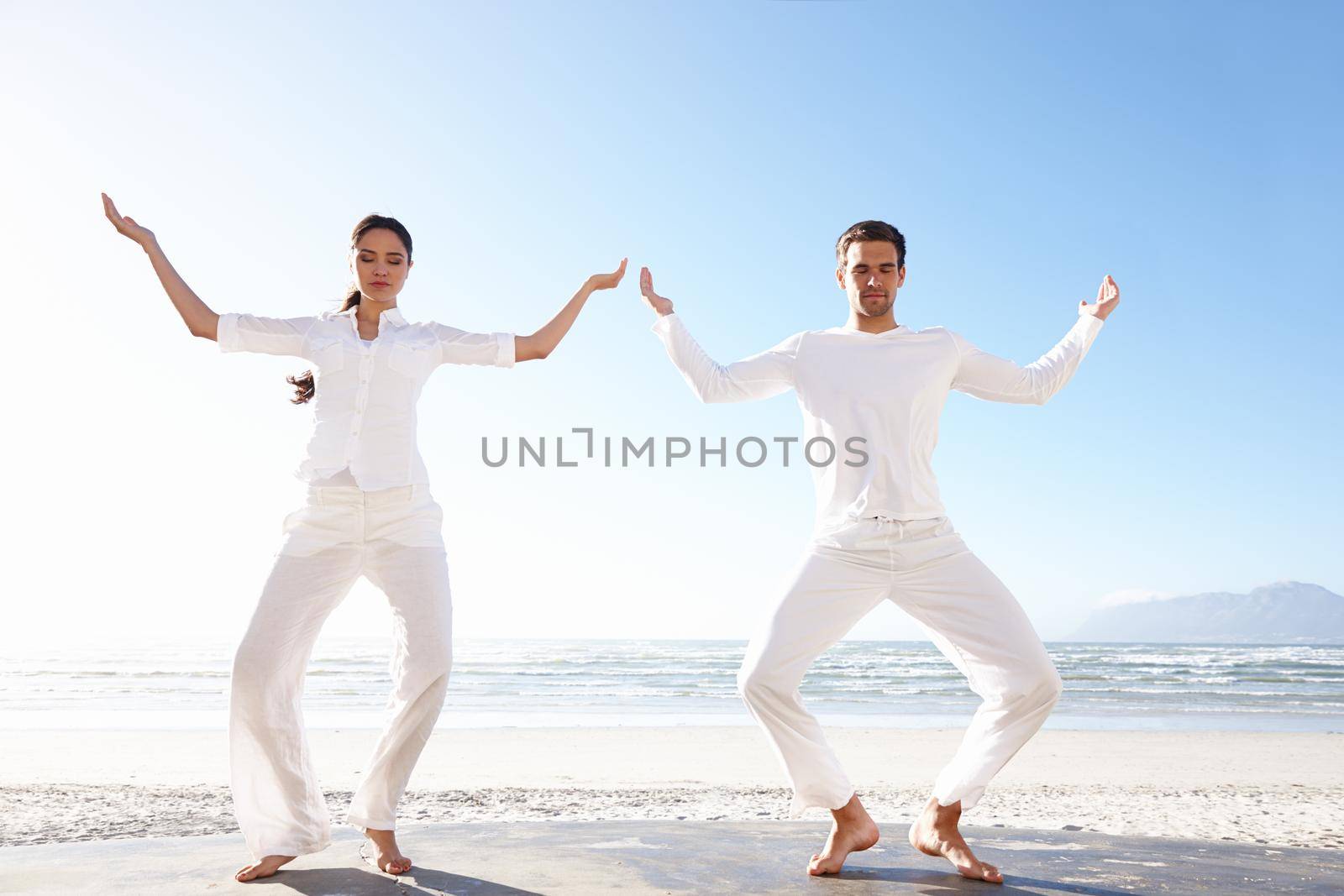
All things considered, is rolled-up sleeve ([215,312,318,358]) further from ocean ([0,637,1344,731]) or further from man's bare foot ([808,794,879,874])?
ocean ([0,637,1344,731])

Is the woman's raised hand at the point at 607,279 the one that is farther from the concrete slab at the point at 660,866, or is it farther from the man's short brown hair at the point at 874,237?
the concrete slab at the point at 660,866

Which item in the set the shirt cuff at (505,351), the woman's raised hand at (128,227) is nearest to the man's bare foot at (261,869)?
the shirt cuff at (505,351)

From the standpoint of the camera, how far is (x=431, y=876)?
334 cm

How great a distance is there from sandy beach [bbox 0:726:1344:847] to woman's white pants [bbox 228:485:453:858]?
1337 millimetres

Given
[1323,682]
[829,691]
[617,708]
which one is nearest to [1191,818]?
[617,708]

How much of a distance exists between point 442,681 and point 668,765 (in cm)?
718

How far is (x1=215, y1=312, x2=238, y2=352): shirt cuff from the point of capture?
3564mm

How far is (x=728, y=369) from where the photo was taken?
3.93 meters

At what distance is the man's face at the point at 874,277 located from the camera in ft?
12.8

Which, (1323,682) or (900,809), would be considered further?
(1323,682)

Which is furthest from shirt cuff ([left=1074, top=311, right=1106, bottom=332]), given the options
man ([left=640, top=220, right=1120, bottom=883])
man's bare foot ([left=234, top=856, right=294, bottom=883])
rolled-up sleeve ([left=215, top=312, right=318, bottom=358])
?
man's bare foot ([left=234, top=856, right=294, bottom=883])

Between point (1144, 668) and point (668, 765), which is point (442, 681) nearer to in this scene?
point (668, 765)

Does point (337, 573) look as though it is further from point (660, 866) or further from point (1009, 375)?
point (1009, 375)

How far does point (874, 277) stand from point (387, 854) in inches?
112
